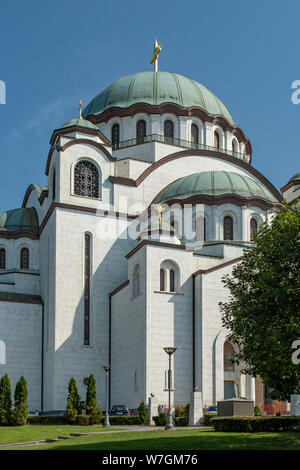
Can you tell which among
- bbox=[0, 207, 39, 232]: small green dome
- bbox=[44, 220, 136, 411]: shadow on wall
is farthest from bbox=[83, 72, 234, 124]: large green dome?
bbox=[44, 220, 136, 411]: shadow on wall

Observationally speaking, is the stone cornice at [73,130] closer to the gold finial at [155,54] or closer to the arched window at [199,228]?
the arched window at [199,228]

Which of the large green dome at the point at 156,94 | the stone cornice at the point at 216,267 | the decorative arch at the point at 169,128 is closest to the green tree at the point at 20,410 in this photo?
the stone cornice at the point at 216,267

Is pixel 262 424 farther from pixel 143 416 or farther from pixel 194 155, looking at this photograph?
pixel 194 155

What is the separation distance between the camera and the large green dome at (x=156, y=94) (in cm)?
4634

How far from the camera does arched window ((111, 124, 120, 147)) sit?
4553 cm

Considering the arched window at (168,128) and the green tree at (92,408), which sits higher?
the arched window at (168,128)

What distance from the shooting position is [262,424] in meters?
20.6

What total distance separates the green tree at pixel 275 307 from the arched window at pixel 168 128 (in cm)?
2662

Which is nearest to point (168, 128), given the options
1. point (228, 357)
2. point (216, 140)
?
point (216, 140)

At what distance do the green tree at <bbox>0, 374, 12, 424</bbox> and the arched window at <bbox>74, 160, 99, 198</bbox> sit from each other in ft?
39.1

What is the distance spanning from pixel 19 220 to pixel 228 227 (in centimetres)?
1399

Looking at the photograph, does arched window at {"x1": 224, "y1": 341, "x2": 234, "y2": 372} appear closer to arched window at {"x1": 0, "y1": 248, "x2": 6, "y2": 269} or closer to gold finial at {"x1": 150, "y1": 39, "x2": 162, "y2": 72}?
arched window at {"x1": 0, "y1": 248, "x2": 6, "y2": 269}

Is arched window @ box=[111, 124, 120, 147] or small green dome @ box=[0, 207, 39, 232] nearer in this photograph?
small green dome @ box=[0, 207, 39, 232]

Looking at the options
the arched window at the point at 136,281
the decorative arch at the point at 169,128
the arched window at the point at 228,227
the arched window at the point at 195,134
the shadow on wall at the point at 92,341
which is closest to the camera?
the arched window at the point at 136,281
